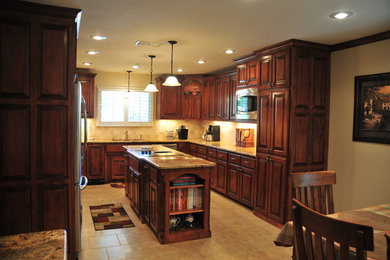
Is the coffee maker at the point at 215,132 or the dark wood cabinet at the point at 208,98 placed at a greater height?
the dark wood cabinet at the point at 208,98

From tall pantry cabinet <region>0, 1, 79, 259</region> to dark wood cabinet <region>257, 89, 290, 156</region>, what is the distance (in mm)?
2618

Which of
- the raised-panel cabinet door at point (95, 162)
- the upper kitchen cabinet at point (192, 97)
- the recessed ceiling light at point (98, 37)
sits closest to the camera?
the recessed ceiling light at point (98, 37)

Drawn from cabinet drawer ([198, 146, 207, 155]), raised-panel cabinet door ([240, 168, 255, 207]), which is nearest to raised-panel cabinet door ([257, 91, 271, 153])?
raised-panel cabinet door ([240, 168, 255, 207])

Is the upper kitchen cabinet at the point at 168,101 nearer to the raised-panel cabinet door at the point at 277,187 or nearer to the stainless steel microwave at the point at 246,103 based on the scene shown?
the stainless steel microwave at the point at 246,103

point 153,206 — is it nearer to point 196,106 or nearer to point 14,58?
point 14,58

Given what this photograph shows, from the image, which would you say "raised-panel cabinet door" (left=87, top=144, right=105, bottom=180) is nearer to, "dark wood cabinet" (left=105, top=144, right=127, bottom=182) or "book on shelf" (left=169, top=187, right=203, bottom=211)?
"dark wood cabinet" (left=105, top=144, right=127, bottom=182)

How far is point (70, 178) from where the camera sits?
2916 mm

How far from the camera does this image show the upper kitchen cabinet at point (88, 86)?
6668mm

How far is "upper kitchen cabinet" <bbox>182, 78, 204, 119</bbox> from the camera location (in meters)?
7.14

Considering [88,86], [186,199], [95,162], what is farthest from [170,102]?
[186,199]

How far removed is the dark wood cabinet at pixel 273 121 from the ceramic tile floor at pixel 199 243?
109 cm

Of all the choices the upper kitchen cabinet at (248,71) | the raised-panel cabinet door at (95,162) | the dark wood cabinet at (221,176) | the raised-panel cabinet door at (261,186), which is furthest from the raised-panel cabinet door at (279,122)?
the raised-panel cabinet door at (95,162)

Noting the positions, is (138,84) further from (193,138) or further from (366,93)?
(366,93)

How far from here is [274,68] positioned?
13.5 feet
